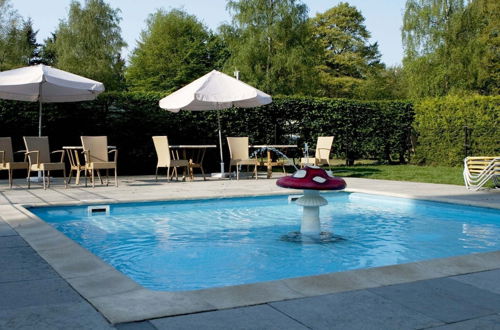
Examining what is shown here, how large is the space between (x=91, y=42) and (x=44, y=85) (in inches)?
932

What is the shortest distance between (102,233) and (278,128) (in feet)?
31.6

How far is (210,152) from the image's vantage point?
564 inches

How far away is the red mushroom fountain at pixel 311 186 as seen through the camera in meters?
5.24

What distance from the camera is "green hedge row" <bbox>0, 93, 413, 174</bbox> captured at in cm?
1252

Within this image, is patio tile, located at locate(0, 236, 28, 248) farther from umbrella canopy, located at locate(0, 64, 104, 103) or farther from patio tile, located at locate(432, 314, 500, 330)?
umbrella canopy, located at locate(0, 64, 104, 103)

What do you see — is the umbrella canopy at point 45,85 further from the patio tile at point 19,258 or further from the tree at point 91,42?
the tree at point 91,42

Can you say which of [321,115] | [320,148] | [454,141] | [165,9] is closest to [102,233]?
[320,148]

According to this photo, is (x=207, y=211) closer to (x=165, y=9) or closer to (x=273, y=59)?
(x=273, y=59)

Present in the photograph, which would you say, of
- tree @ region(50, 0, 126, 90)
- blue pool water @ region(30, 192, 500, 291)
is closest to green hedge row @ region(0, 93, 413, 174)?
blue pool water @ region(30, 192, 500, 291)

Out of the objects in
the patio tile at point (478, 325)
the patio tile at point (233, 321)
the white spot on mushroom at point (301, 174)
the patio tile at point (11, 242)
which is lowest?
the patio tile at point (233, 321)

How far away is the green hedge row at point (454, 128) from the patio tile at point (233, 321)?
14.1 m

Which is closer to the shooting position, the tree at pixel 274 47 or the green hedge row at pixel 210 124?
the green hedge row at pixel 210 124

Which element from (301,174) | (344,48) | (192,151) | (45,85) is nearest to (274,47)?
(344,48)

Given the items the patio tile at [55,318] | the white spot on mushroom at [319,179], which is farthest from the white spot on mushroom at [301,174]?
the patio tile at [55,318]
